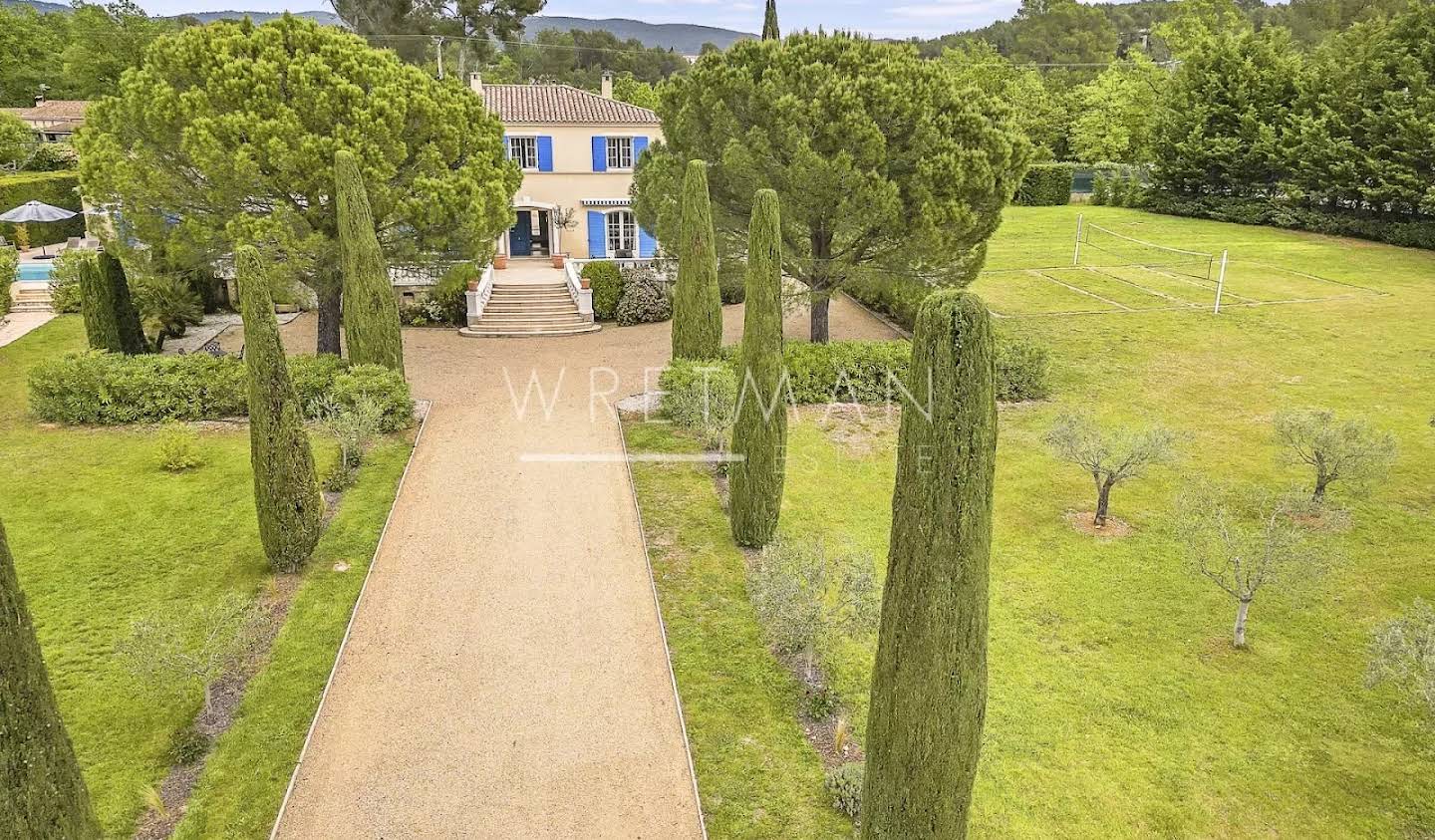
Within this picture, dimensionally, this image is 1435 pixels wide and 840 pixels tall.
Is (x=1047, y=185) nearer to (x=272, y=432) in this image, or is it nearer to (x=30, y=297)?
(x=30, y=297)

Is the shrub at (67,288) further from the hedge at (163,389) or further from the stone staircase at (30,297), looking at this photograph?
the hedge at (163,389)

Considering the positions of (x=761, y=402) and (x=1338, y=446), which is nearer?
(x=761, y=402)

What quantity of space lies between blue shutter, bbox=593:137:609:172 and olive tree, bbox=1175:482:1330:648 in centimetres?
2253

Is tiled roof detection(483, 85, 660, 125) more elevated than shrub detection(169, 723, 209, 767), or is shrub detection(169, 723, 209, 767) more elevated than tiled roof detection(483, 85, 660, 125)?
tiled roof detection(483, 85, 660, 125)

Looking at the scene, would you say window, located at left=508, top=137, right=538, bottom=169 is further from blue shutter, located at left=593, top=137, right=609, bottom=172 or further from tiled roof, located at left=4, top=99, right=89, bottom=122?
tiled roof, located at left=4, top=99, right=89, bottom=122

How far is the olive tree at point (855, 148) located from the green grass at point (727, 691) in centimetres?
868

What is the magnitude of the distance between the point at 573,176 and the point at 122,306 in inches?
594

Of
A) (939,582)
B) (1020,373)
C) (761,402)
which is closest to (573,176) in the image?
(1020,373)

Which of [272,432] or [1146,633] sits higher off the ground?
[272,432]

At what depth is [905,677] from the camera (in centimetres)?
718

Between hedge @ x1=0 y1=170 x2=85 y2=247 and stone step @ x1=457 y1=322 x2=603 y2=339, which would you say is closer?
stone step @ x1=457 y1=322 x2=603 y2=339

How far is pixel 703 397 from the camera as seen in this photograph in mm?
17812

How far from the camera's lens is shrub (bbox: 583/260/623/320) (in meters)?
27.5

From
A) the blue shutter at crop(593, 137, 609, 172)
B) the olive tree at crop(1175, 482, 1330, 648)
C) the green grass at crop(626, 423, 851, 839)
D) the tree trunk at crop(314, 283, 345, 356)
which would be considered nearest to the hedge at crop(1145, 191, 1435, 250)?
the olive tree at crop(1175, 482, 1330, 648)
